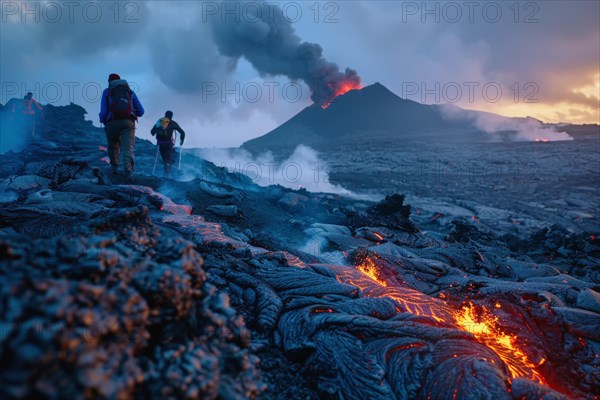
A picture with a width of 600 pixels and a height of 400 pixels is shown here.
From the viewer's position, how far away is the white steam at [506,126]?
141 ft

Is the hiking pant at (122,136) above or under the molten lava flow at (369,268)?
above

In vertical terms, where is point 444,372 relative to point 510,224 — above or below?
above

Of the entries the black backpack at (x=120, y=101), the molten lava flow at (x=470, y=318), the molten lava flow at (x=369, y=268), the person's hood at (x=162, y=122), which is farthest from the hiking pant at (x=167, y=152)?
the molten lava flow at (x=470, y=318)

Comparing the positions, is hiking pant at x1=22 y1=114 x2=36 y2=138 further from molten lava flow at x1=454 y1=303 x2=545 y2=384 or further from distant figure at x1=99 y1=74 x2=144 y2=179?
molten lava flow at x1=454 y1=303 x2=545 y2=384

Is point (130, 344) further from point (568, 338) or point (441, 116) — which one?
point (441, 116)

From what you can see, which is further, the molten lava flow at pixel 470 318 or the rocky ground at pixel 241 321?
the molten lava flow at pixel 470 318

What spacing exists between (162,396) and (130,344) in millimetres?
253

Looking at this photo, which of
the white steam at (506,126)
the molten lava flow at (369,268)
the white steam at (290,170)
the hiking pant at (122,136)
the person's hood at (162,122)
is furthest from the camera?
the white steam at (506,126)

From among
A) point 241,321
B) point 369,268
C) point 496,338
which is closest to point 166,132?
point 369,268

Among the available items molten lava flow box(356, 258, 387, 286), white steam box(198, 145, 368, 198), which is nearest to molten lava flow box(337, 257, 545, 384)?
molten lava flow box(356, 258, 387, 286)

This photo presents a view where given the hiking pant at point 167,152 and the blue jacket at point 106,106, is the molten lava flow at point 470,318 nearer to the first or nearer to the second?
the blue jacket at point 106,106

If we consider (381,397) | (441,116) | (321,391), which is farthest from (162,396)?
(441,116)

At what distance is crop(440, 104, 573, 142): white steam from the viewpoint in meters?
42.9

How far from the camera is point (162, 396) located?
4.03 ft
